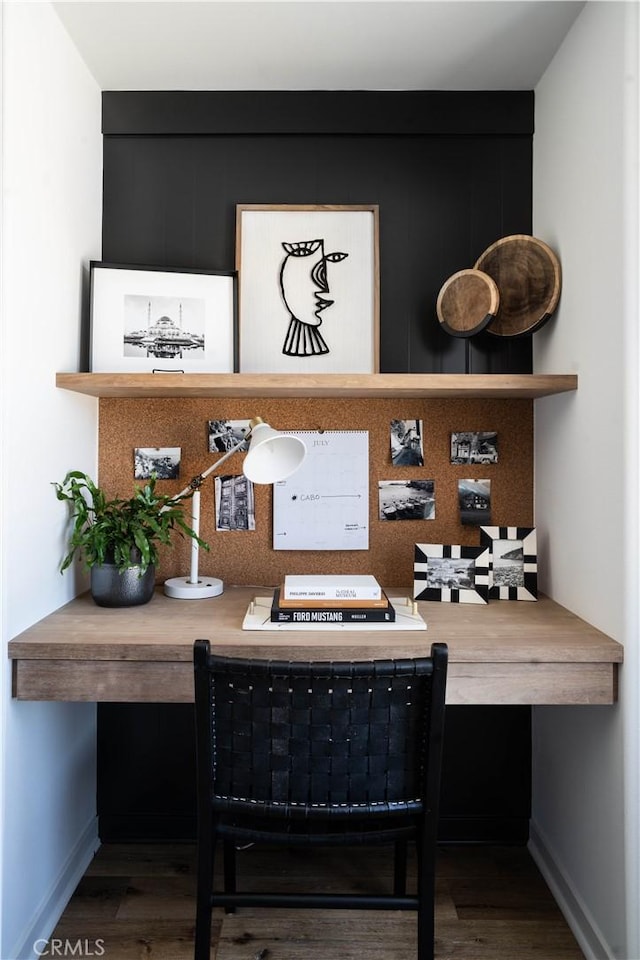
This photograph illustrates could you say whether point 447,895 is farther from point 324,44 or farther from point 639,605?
point 324,44

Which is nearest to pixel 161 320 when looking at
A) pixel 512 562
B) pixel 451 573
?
pixel 451 573

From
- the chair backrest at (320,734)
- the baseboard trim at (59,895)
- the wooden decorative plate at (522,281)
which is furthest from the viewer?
the wooden decorative plate at (522,281)

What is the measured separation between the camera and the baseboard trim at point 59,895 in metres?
1.61

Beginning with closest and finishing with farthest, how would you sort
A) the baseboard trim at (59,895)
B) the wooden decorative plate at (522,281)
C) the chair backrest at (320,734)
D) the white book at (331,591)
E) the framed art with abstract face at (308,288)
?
the chair backrest at (320,734) → the baseboard trim at (59,895) → the white book at (331,591) → the wooden decorative plate at (522,281) → the framed art with abstract face at (308,288)

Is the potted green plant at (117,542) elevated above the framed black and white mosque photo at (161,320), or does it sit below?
below

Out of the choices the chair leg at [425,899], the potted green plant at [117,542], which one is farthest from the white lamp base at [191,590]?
the chair leg at [425,899]

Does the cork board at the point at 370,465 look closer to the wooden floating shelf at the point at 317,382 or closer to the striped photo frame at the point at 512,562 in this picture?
the striped photo frame at the point at 512,562

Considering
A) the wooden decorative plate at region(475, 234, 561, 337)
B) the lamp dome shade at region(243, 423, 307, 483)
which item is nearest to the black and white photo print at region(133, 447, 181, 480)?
the lamp dome shade at region(243, 423, 307, 483)

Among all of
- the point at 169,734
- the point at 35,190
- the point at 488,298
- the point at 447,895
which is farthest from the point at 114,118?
the point at 447,895

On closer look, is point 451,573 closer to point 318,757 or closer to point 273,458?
point 273,458

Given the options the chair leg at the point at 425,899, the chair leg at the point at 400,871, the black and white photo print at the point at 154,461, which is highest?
the black and white photo print at the point at 154,461

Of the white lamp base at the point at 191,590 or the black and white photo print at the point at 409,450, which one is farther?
the black and white photo print at the point at 409,450

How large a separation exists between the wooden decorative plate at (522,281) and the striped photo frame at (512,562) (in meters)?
0.61

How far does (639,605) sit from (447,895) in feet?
3.55
